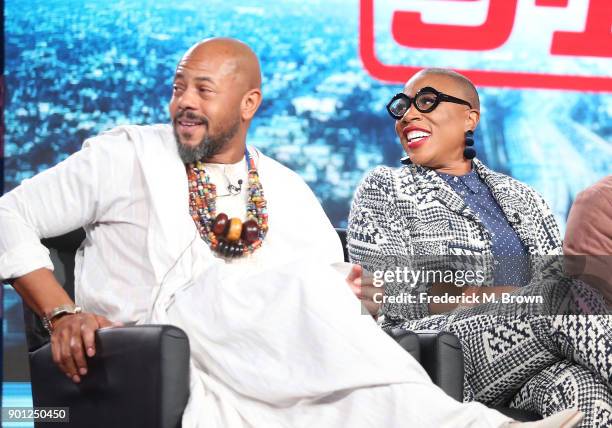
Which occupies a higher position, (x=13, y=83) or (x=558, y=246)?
(x=13, y=83)

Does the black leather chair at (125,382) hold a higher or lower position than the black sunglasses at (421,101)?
lower

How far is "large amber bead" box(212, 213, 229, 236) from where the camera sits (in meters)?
2.47

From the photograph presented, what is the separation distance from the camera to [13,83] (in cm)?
424

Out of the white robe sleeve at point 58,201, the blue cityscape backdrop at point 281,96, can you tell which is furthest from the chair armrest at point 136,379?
the blue cityscape backdrop at point 281,96

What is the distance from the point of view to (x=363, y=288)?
2404 millimetres

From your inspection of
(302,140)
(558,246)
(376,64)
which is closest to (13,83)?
(302,140)

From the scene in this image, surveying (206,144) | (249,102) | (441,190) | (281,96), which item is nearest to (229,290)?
(206,144)

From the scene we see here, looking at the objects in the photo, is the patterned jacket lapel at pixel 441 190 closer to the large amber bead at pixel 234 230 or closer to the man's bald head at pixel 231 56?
the man's bald head at pixel 231 56

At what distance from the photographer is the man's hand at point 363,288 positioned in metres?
2.35

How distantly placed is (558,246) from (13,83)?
244cm

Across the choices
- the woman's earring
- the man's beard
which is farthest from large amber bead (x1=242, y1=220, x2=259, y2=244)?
the woman's earring

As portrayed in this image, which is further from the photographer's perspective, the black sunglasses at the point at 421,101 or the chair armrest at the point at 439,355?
the black sunglasses at the point at 421,101

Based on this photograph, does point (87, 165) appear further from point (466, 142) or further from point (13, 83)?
point (13, 83)

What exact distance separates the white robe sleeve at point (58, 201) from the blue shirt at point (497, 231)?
1101 mm
